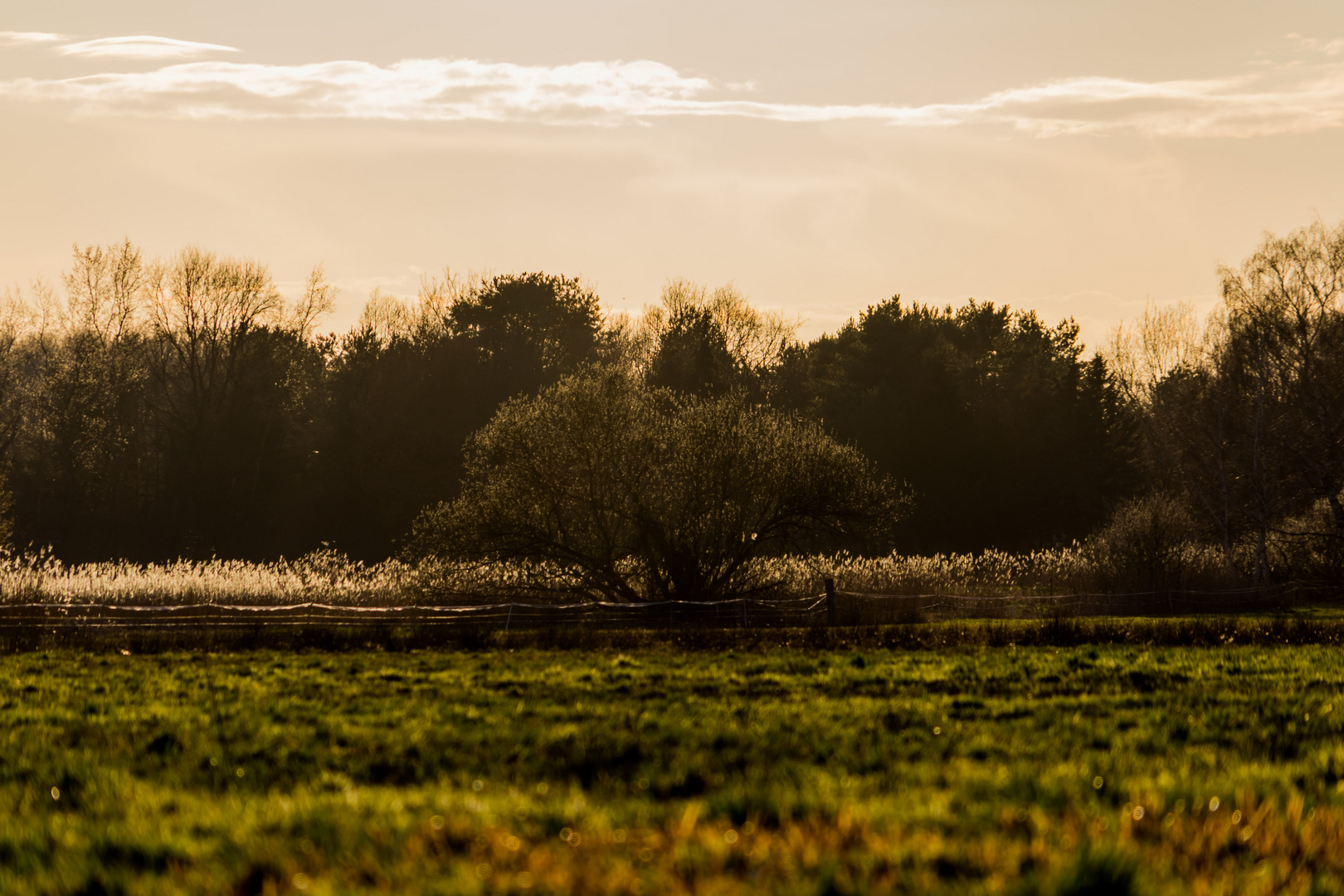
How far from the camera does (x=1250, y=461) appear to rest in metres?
46.3

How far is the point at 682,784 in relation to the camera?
6.14m

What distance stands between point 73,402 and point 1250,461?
57.2 metres

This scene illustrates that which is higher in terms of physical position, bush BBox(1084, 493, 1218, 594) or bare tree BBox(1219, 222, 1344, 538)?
bare tree BBox(1219, 222, 1344, 538)

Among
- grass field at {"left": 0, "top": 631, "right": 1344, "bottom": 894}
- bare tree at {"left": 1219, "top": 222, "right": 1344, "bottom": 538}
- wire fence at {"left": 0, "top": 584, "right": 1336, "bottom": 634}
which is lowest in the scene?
wire fence at {"left": 0, "top": 584, "right": 1336, "bottom": 634}

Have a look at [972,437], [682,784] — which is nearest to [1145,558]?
[972,437]

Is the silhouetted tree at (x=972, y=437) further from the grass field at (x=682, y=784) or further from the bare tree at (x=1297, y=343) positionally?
the grass field at (x=682, y=784)

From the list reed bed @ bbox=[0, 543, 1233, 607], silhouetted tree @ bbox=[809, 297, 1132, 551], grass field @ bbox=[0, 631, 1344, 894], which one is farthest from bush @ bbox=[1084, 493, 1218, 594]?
grass field @ bbox=[0, 631, 1344, 894]

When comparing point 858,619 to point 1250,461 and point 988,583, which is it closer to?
point 988,583

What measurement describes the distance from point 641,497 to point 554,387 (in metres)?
20.1

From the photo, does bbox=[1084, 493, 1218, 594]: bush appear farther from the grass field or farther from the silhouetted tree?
the grass field

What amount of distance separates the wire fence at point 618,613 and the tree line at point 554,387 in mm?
15194

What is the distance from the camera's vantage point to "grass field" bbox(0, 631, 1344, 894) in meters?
4.11

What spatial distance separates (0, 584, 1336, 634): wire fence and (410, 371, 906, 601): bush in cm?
163

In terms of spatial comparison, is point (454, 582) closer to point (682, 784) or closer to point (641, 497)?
point (641, 497)
